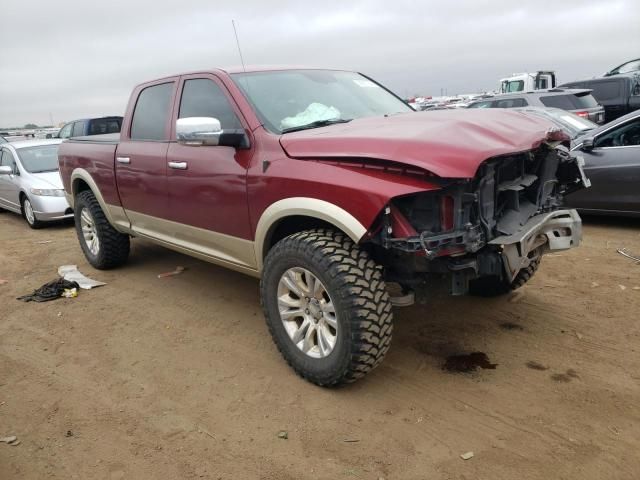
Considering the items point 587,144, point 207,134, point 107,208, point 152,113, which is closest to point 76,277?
point 107,208

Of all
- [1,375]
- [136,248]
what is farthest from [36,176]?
[1,375]

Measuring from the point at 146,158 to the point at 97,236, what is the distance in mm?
1741

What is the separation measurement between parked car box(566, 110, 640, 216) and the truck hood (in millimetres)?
3396

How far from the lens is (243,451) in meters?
2.81

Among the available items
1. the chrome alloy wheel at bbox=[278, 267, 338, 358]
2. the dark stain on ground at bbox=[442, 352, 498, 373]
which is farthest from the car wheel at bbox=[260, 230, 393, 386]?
the dark stain on ground at bbox=[442, 352, 498, 373]

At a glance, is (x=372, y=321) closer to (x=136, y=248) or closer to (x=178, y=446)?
(x=178, y=446)

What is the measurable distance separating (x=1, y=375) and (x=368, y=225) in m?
2.90

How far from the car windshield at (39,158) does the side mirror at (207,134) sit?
290 inches

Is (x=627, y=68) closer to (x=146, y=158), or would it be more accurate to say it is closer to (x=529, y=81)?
(x=529, y=81)

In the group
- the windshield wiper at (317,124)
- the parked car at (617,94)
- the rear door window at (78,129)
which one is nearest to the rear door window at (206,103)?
the windshield wiper at (317,124)

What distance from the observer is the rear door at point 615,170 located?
6301 mm

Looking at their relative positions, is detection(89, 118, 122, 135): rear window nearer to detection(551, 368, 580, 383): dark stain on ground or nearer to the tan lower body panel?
the tan lower body panel

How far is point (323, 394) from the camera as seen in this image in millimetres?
3283

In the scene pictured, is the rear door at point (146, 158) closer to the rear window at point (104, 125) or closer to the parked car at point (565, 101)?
the parked car at point (565, 101)
